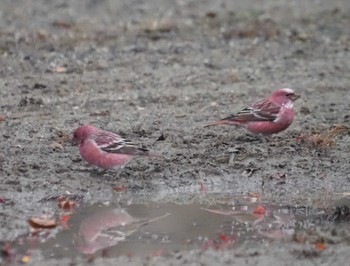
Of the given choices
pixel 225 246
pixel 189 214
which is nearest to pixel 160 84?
pixel 189 214

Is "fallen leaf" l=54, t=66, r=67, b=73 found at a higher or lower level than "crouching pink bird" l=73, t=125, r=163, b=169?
lower

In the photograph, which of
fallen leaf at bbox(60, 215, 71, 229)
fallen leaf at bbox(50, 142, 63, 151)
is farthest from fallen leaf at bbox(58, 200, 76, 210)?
fallen leaf at bbox(50, 142, 63, 151)

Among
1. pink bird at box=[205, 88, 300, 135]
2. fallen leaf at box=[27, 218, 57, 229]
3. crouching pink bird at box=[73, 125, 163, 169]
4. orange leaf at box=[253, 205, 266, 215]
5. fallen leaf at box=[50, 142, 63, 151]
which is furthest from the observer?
pink bird at box=[205, 88, 300, 135]

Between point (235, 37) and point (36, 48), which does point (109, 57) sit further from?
point (235, 37)

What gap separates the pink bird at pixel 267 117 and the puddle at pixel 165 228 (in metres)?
1.91

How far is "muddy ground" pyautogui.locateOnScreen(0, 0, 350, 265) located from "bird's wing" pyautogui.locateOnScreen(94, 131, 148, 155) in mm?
283

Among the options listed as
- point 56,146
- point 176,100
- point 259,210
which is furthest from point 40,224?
point 176,100

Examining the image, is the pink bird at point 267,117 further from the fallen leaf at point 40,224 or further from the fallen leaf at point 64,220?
the fallen leaf at point 40,224

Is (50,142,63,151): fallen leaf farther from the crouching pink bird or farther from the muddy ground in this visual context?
the crouching pink bird

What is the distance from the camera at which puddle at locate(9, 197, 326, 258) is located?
890cm

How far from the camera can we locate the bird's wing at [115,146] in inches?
427

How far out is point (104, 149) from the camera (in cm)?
1084

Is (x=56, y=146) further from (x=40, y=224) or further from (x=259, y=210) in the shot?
(x=259, y=210)

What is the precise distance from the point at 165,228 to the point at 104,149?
5.35 feet
